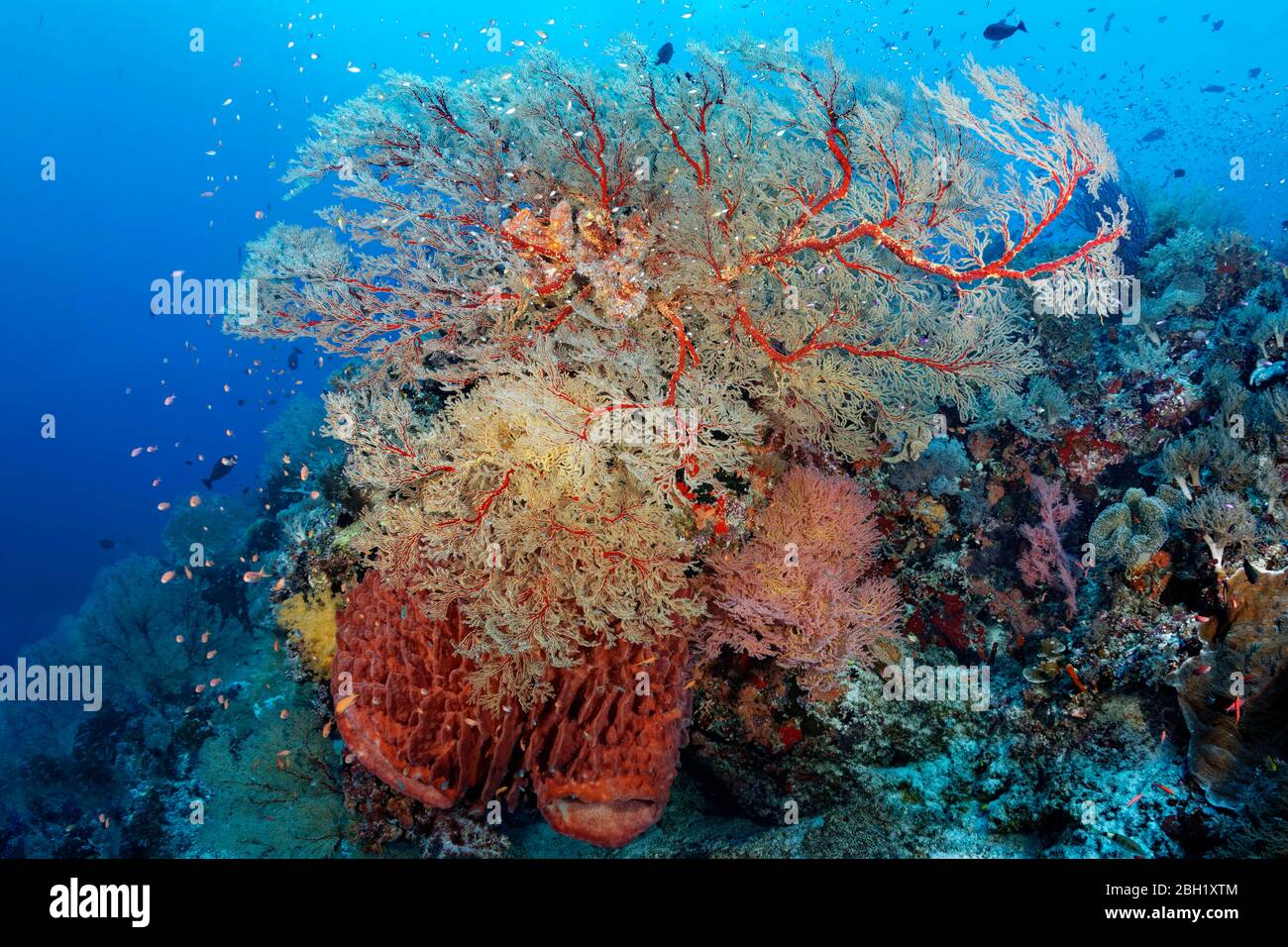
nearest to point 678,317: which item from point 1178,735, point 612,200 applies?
point 612,200

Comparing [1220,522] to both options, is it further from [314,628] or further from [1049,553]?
[314,628]

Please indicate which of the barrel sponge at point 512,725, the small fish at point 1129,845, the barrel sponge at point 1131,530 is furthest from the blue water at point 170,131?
the small fish at point 1129,845

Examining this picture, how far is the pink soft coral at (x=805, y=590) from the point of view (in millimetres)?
4441

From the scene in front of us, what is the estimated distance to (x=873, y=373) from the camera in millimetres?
5270

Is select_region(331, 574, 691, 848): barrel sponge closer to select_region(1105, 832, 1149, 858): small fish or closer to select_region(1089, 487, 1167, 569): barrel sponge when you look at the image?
select_region(1105, 832, 1149, 858): small fish

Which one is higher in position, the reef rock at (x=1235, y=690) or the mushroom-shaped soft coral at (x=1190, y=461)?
the mushroom-shaped soft coral at (x=1190, y=461)

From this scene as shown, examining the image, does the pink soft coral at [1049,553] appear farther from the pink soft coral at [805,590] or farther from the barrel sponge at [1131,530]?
the pink soft coral at [805,590]

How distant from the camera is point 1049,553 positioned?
5316 mm

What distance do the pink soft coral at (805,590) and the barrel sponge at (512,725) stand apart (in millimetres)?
592

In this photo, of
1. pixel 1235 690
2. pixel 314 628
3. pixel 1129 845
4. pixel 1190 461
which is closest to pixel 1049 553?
pixel 1190 461

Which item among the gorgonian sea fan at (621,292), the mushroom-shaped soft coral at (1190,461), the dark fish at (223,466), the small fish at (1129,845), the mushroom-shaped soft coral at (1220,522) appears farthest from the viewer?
the dark fish at (223,466)

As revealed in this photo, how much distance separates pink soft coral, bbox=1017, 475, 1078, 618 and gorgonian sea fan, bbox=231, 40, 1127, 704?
146 cm

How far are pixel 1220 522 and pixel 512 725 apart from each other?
567 centimetres

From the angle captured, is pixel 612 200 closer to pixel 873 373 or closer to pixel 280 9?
pixel 873 373
